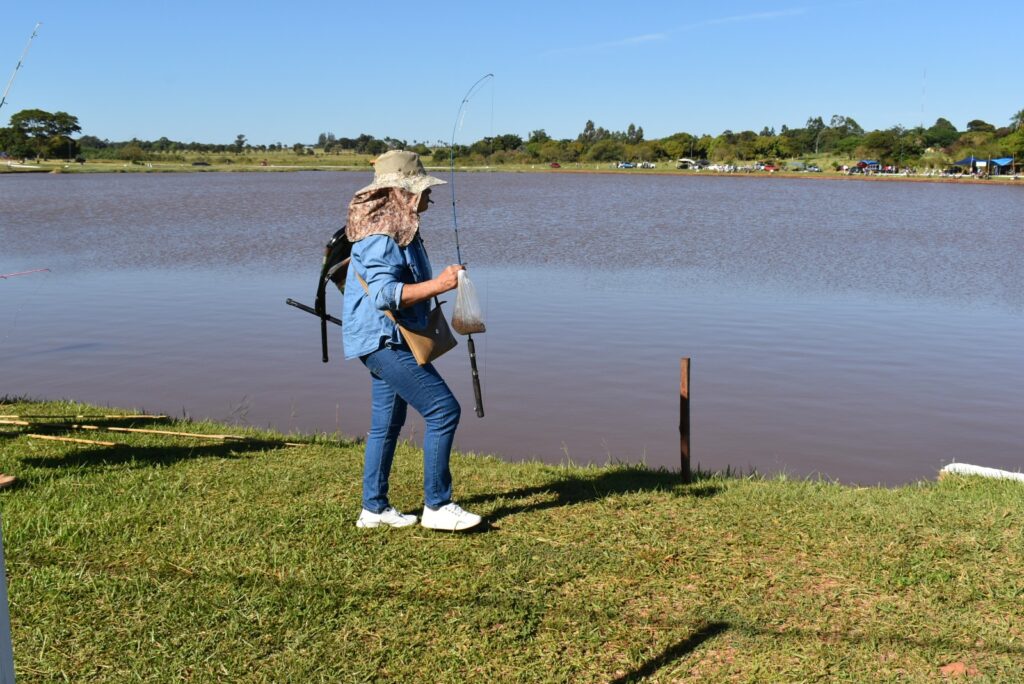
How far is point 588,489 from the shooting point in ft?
20.6

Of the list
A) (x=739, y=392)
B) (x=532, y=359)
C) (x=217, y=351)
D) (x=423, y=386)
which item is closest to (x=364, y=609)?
(x=423, y=386)

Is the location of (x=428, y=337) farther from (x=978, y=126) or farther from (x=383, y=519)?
(x=978, y=126)

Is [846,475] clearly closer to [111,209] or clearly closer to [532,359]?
[532,359]

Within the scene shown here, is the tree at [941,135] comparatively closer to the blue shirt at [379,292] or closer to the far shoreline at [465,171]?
the far shoreline at [465,171]

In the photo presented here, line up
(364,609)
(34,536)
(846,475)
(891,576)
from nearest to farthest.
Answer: (364,609), (891,576), (34,536), (846,475)

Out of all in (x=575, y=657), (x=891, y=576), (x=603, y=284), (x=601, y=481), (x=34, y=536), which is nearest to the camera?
(x=575, y=657)

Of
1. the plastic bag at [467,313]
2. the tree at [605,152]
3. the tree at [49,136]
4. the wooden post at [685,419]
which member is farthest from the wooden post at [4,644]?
the tree at [605,152]

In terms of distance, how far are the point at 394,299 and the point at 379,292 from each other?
9 centimetres

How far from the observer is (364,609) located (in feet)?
14.4

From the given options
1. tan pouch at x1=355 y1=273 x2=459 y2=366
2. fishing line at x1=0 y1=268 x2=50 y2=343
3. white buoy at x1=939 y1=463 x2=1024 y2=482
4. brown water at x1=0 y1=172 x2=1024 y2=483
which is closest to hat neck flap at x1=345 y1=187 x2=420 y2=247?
tan pouch at x1=355 y1=273 x2=459 y2=366

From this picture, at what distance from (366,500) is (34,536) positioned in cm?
170

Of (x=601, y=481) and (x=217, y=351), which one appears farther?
(x=217, y=351)

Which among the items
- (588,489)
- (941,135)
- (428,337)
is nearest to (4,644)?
(428,337)

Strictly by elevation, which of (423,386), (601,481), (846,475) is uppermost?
(423,386)
